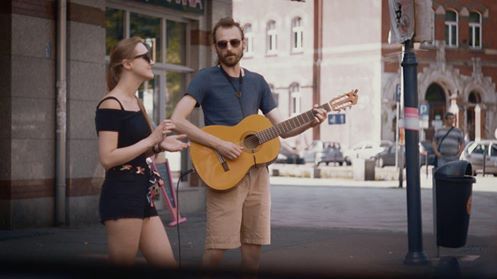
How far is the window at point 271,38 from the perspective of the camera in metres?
52.9

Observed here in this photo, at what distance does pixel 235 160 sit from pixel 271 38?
4882 cm

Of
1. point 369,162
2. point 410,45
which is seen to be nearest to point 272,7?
point 369,162

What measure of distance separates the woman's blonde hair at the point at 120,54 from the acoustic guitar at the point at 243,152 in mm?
780

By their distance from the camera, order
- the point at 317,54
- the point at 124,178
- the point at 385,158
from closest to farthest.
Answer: the point at 124,178, the point at 385,158, the point at 317,54

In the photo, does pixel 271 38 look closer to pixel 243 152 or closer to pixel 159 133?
pixel 243 152

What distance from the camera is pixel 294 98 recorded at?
51.6m

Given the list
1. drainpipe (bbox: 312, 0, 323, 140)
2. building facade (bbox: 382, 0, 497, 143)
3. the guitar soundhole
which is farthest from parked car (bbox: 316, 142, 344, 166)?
the guitar soundhole

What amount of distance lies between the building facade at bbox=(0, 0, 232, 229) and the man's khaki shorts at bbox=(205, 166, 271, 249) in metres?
7.21

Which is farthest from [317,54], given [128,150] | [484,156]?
[128,150]

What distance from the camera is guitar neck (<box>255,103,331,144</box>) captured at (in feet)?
15.8

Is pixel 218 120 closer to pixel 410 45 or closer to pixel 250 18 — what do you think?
pixel 410 45

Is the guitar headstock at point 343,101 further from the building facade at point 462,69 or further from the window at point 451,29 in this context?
the window at point 451,29

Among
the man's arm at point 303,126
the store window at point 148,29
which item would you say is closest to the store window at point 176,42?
the store window at point 148,29

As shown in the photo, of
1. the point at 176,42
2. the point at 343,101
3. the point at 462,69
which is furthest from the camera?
the point at 462,69
